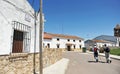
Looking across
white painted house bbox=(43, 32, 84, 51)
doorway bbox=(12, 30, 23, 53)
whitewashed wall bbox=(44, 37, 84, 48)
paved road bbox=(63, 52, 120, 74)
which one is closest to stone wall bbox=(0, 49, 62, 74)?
doorway bbox=(12, 30, 23, 53)

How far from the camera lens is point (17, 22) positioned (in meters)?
7.85

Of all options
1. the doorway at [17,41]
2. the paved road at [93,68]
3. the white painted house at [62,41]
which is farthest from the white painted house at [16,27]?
the white painted house at [62,41]

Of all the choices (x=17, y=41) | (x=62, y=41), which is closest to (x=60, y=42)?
(x=62, y=41)

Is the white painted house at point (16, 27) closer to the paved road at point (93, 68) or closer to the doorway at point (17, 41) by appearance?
the doorway at point (17, 41)

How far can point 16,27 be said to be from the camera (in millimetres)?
7777

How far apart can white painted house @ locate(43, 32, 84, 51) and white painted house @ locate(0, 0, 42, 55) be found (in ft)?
131

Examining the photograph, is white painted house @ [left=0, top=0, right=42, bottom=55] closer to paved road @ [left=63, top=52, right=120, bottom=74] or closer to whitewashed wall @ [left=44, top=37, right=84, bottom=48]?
paved road @ [left=63, top=52, right=120, bottom=74]

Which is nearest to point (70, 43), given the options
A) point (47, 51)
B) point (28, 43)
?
point (47, 51)

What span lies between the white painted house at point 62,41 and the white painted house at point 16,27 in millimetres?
39835

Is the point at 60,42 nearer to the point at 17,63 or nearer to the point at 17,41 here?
the point at 17,41

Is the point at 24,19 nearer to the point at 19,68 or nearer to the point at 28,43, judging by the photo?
the point at 28,43

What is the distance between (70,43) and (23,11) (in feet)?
162

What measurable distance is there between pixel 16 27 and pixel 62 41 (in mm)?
47922

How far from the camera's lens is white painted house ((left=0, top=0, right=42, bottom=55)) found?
266 inches
